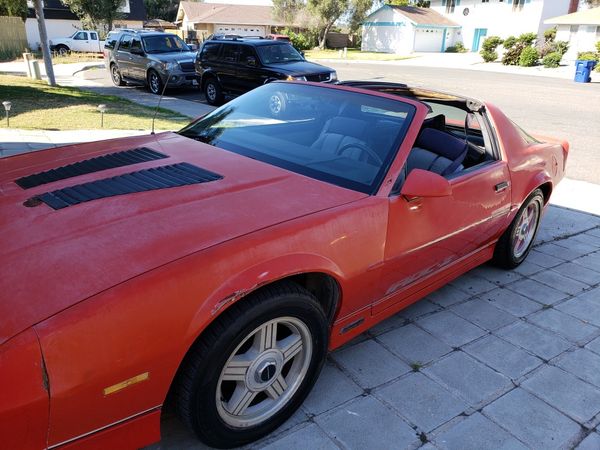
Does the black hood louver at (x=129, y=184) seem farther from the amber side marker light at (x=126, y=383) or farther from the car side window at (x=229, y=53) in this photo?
the car side window at (x=229, y=53)

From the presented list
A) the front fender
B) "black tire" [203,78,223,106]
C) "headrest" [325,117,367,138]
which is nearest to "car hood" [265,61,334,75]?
"black tire" [203,78,223,106]

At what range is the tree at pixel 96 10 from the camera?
36.8m

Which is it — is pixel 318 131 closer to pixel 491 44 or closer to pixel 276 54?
pixel 276 54

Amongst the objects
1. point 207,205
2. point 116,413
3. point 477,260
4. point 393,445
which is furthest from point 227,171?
point 477,260

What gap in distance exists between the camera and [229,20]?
53.8 metres

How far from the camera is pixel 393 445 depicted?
2252mm

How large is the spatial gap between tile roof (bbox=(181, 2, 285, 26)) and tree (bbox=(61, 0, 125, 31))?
53.1 ft

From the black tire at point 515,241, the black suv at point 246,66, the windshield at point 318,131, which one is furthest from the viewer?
the black suv at point 246,66

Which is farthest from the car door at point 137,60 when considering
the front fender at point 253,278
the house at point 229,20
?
the house at point 229,20

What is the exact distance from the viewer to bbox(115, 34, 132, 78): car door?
49.5ft

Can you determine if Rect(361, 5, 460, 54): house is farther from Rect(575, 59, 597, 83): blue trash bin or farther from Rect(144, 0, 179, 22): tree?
Rect(144, 0, 179, 22): tree

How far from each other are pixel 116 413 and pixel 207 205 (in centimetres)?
95

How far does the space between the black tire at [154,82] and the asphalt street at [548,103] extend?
0.33 meters

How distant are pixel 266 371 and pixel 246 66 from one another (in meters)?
11.4
